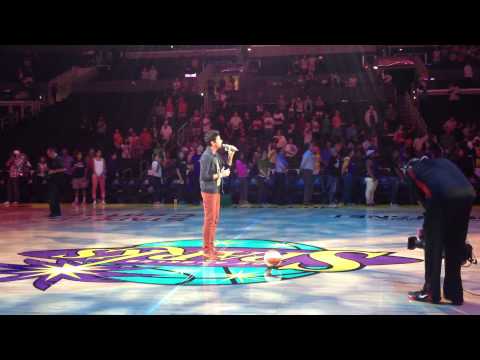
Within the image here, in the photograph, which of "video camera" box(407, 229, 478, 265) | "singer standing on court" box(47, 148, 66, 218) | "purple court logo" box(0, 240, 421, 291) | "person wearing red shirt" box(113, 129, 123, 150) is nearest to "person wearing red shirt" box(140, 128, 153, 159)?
"person wearing red shirt" box(113, 129, 123, 150)

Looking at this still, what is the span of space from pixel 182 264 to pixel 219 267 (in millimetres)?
550

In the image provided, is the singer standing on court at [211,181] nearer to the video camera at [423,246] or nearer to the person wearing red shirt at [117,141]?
the video camera at [423,246]

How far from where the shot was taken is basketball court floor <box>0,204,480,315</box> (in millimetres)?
6492

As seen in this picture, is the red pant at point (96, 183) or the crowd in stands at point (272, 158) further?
the red pant at point (96, 183)

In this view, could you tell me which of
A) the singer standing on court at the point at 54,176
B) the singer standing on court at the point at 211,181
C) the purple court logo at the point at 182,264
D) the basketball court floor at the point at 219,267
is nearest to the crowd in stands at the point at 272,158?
the singer standing on court at the point at 54,176

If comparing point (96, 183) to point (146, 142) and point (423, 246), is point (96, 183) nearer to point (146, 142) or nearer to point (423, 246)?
point (146, 142)

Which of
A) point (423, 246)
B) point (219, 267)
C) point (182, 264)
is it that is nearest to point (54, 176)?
point (182, 264)

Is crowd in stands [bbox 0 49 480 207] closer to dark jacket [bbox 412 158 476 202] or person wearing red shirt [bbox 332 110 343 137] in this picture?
person wearing red shirt [bbox 332 110 343 137]

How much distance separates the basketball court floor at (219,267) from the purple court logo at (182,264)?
14 millimetres

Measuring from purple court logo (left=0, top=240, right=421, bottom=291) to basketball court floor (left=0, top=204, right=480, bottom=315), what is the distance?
0.5 inches

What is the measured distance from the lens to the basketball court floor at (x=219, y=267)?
6492 millimetres

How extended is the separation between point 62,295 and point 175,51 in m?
20.3

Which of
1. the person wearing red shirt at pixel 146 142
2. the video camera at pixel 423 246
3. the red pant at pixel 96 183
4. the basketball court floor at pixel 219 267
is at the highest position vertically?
the person wearing red shirt at pixel 146 142
